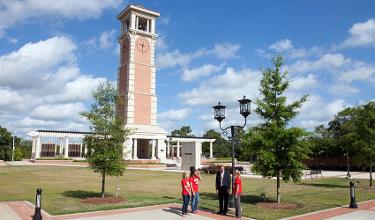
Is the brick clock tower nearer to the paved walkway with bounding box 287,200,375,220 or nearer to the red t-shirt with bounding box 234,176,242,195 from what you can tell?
the red t-shirt with bounding box 234,176,242,195

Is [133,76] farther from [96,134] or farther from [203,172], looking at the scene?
[96,134]

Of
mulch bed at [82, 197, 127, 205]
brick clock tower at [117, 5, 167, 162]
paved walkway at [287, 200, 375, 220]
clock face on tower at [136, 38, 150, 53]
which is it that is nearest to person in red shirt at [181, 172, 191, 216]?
paved walkway at [287, 200, 375, 220]

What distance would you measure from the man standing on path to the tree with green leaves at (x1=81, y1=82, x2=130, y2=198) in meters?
4.97

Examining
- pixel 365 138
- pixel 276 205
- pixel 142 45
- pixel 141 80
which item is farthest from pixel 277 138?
pixel 142 45

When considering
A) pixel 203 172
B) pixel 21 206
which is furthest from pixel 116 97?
pixel 203 172

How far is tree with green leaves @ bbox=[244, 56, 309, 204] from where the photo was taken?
50.6 feet

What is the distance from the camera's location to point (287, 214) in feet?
43.6

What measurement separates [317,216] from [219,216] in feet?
11.8

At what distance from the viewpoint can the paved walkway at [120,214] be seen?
12.1 m

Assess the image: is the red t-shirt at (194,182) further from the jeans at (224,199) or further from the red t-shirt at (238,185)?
the red t-shirt at (238,185)

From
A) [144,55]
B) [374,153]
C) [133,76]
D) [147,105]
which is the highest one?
[144,55]

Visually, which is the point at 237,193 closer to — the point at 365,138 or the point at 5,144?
the point at 365,138

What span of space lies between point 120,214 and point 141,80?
183ft

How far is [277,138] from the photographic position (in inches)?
616
